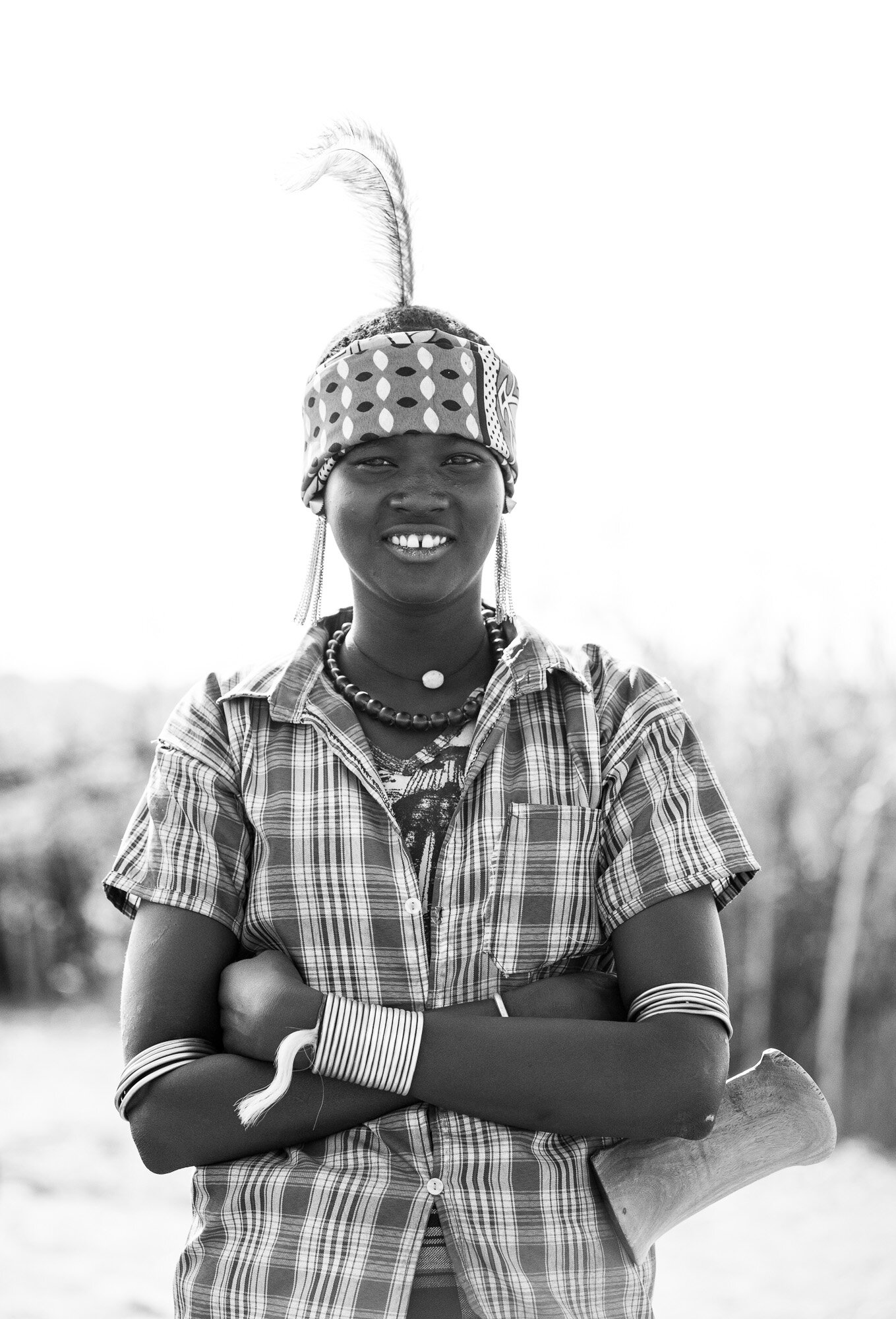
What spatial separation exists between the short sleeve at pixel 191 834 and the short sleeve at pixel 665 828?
0.56 metres

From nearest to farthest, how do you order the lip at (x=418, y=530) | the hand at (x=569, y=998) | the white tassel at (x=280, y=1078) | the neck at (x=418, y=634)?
the white tassel at (x=280, y=1078)
the hand at (x=569, y=998)
the lip at (x=418, y=530)
the neck at (x=418, y=634)

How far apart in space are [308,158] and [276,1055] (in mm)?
1542

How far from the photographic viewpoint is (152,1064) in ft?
5.78

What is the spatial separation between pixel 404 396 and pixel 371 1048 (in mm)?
977

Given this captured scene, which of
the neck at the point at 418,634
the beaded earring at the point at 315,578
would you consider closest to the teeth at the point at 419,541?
the neck at the point at 418,634

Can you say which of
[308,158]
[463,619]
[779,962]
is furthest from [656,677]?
[779,962]

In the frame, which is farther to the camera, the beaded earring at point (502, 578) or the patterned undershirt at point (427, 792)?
the beaded earring at point (502, 578)

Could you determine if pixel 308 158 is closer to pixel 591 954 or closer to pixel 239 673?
pixel 239 673

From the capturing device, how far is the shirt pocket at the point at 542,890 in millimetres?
1830

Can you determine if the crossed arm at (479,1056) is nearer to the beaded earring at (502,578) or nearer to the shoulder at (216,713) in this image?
the shoulder at (216,713)

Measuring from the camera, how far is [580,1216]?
1776 millimetres

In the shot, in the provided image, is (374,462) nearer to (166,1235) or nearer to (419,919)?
(419,919)

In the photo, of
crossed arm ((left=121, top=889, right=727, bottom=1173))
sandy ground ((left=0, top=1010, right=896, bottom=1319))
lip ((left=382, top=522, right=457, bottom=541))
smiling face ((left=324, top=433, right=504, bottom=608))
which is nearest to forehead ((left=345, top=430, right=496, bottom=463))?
smiling face ((left=324, top=433, right=504, bottom=608))

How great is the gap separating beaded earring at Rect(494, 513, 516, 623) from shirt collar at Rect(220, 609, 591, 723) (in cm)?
15
